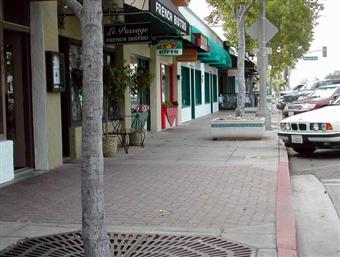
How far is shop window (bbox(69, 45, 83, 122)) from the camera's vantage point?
1291 centimetres

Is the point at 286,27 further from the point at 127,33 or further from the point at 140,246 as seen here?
the point at 140,246

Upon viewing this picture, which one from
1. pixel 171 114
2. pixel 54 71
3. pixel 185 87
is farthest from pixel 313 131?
pixel 185 87

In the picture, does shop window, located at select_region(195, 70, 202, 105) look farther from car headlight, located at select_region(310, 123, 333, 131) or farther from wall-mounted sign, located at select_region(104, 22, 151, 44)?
car headlight, located at select_region(310, 123, 333, 131)

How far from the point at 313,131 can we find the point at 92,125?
8873 mm

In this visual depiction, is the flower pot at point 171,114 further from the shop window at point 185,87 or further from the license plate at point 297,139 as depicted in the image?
the license plate at point 297,139

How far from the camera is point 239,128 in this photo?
54.3 feet

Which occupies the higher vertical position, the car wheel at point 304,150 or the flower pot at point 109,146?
the flower pot at point 109,146

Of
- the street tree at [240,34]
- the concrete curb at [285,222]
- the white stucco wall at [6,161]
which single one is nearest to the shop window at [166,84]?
the street tree at [240,34]

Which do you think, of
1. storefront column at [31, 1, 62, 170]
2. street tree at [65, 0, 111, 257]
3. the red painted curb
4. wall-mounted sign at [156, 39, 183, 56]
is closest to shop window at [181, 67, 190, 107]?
wall-mounted sign at [156, 39, 183, 56]

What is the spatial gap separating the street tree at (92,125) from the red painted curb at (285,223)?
182cm

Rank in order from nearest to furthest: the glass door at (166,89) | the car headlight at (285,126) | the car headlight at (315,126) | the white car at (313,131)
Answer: the white car at (313,131) < the car headlight at (315,126) < the car headlight at (285,126) < the glass door at (166,89)

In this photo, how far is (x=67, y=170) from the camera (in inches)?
426

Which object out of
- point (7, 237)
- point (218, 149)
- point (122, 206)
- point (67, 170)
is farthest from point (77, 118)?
point (7, 237)

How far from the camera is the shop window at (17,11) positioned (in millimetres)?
9805
